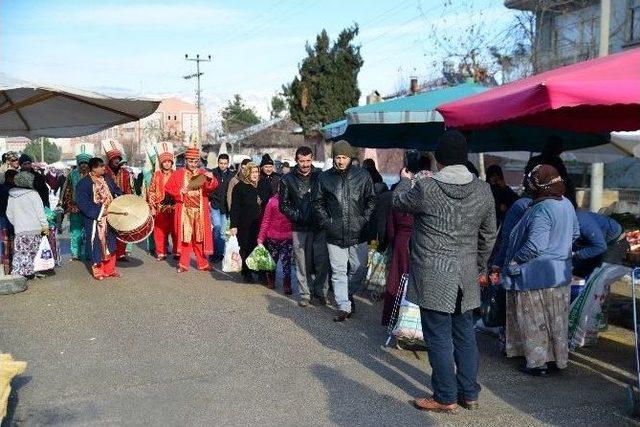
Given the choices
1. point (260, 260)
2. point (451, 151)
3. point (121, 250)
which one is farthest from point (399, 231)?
point (121, 250)

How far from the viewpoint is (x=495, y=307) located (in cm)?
591

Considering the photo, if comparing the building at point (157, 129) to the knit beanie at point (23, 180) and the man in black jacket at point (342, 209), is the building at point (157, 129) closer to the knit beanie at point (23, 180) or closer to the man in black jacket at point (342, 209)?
the knit beanie at point (23, 180)

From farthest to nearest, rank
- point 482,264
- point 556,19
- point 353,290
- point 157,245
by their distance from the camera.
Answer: point 556,19
point 157,245
point 353,290
point 482,264

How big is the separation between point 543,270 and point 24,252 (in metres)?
7.16

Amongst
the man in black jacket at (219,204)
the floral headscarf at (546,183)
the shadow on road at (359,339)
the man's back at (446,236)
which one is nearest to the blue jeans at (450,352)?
the man's back at (446,236)

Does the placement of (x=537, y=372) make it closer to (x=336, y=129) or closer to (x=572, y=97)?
(x=572, y=97)

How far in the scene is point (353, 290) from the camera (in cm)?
772

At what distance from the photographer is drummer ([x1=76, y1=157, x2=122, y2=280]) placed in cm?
959

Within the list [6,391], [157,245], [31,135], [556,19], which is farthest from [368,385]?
[556,19]

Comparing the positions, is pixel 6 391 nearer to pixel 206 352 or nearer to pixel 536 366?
pixel 206 352

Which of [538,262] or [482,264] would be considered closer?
[482,264]

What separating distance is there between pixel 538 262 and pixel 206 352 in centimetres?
297

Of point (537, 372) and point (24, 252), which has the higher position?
point (24, 252)

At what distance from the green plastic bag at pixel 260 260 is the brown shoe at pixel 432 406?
437cm
